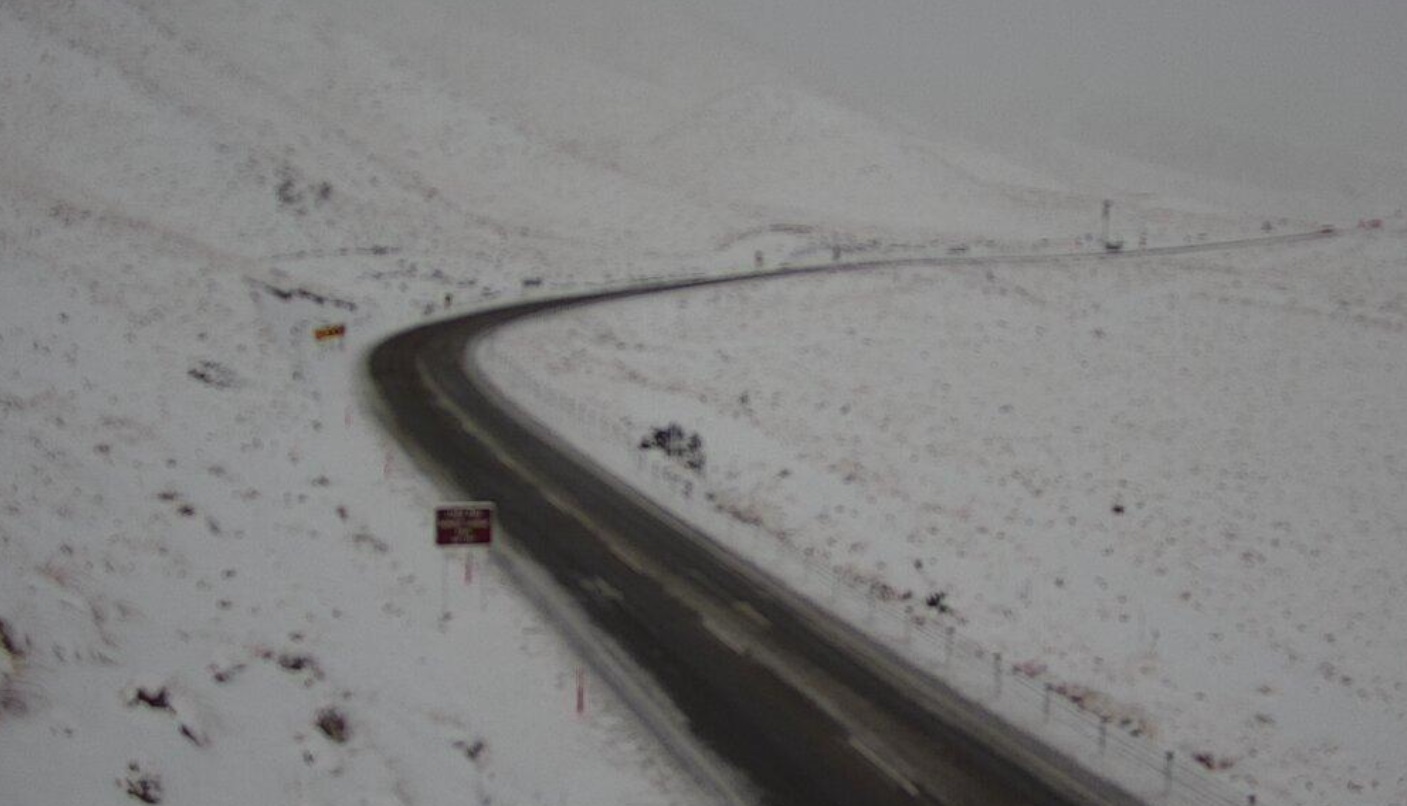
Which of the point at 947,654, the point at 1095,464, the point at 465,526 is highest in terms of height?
the point at 465,526

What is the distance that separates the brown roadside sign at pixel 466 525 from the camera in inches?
675

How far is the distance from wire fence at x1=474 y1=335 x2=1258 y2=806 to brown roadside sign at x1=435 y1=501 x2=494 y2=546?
7416mm

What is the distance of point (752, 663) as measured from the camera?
1686cm

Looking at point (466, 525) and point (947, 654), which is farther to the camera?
point (947, 654)

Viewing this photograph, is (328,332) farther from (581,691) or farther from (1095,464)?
(1095,464)

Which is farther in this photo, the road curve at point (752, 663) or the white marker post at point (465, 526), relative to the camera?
the white marker post at point (465, 526)

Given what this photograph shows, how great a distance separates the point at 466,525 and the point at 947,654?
10.3 meters

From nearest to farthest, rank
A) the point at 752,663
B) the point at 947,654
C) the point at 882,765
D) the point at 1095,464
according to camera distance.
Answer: the point at 882,765 < the point at 752,663 < the point at 947,654 < the point at 1095,464

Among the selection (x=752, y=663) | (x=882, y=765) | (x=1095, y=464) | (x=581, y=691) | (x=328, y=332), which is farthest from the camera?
(x=328, y=332)

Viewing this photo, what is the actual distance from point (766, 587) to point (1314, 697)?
459 inches

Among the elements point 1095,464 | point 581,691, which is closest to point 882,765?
point 581,691

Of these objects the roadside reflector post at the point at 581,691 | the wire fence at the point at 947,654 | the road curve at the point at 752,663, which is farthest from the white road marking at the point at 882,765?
the roadside reflector post at the point at 581,691

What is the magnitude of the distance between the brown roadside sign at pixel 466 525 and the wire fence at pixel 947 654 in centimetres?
742

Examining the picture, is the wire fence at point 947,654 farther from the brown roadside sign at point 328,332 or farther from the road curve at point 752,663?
the brown roadside sign at point 328,332
